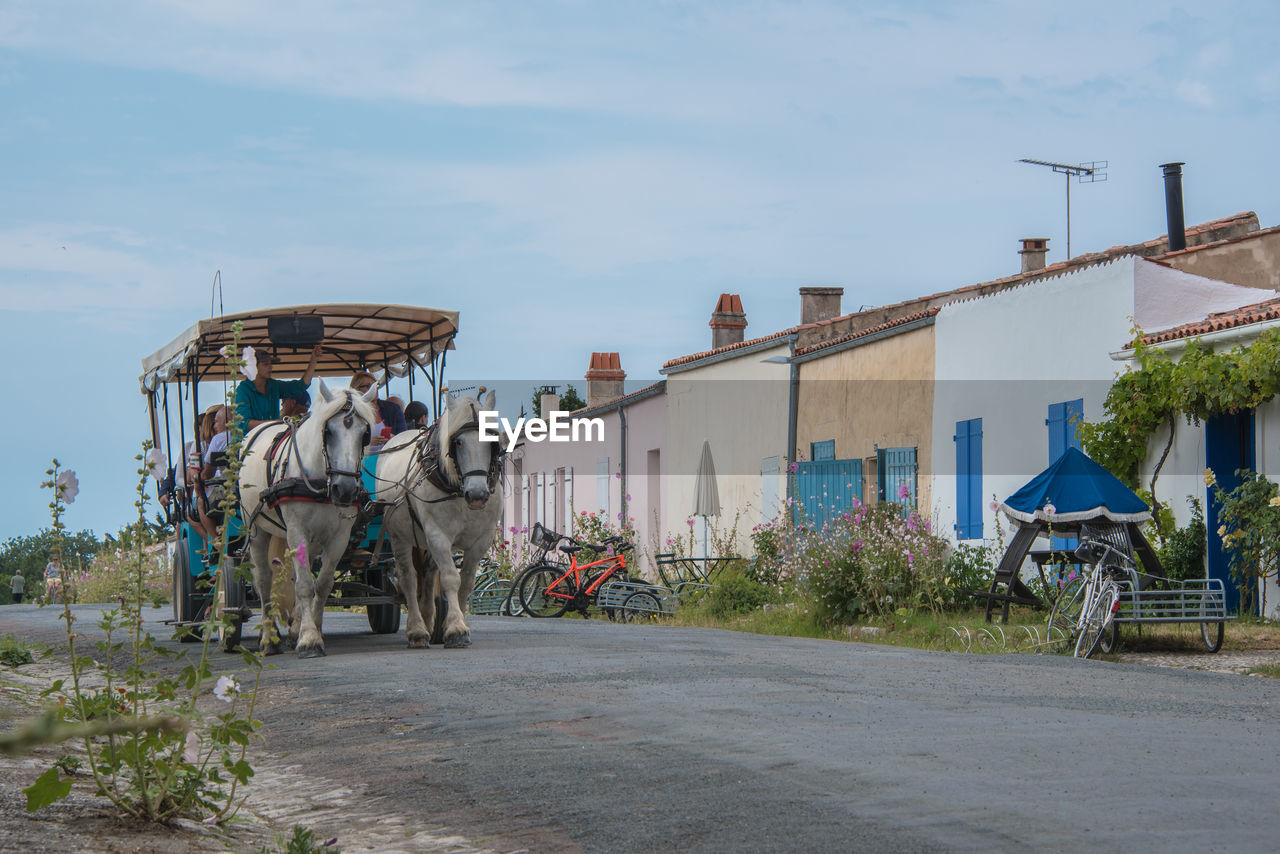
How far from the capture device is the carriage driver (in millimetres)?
13086

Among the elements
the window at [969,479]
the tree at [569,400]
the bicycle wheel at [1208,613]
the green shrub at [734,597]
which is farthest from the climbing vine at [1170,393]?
the tree at [569,400]

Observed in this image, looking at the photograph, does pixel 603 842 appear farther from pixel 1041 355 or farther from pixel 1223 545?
pixel 1041 355

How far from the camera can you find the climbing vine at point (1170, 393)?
535 inches

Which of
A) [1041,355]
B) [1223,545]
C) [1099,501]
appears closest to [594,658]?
[1099,501]

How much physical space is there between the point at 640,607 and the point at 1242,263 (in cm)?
938

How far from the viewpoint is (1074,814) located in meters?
4.63

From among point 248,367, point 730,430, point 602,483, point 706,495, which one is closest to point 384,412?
point 248,367

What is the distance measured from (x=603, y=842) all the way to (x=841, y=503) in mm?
17990

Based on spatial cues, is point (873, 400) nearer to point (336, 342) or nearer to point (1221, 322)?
point (1221, 322)

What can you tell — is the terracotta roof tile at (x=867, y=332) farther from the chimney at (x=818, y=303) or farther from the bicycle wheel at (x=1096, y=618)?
the bicycle wheel at (x=1096, y=618)

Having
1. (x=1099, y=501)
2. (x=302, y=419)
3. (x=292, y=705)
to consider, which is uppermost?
(x=302, y=419)

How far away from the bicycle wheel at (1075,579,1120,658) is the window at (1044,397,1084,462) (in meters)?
4.95

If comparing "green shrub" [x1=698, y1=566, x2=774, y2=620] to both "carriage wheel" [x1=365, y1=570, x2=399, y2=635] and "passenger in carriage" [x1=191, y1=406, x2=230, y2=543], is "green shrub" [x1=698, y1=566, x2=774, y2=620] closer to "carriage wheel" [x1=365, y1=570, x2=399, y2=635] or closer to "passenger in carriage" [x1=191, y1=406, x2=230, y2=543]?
"carriage wheel" [x1=365, y1=570, x2=399, y2=635]

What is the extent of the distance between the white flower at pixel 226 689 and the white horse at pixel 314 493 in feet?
18.2
